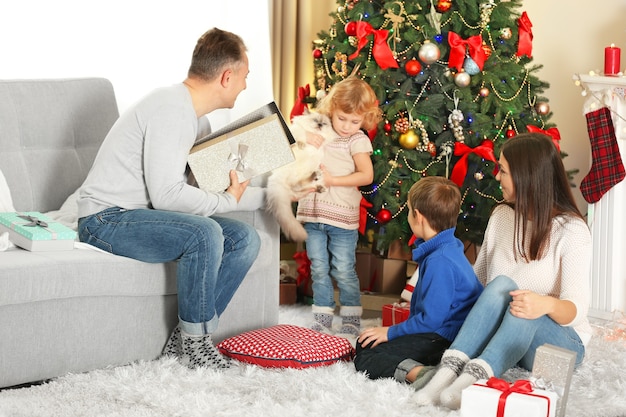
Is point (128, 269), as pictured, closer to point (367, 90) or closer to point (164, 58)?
point (367, 90)

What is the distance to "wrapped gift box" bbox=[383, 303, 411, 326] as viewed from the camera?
3240mm

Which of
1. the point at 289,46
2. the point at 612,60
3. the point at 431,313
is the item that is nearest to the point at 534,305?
the point at 431,313

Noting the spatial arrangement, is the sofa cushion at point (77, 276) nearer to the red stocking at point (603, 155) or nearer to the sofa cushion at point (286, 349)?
the sofa cushion at point (286, 349)

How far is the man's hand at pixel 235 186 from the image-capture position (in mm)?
2871

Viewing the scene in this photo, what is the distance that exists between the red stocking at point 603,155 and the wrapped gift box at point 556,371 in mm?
1653

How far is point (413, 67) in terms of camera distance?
3.57 meters

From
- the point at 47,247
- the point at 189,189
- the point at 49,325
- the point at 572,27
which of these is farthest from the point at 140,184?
the point at 572,27

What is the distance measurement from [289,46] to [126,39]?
94 cm

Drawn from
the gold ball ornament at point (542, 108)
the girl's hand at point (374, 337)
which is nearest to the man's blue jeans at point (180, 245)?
the girl's hand at point (374, 337)

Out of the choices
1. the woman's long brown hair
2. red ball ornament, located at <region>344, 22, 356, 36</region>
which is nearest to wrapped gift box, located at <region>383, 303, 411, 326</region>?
the woman's long brown hair

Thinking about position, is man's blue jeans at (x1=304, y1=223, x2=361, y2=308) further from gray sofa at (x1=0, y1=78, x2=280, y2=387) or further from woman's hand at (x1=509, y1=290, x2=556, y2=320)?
woman's hand at (x1=509, y1=290, x2=556, y2=320)

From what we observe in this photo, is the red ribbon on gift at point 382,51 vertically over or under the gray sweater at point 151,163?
over

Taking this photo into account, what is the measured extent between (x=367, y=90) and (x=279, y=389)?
1364 millimetres

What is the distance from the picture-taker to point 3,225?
2.72 metres
